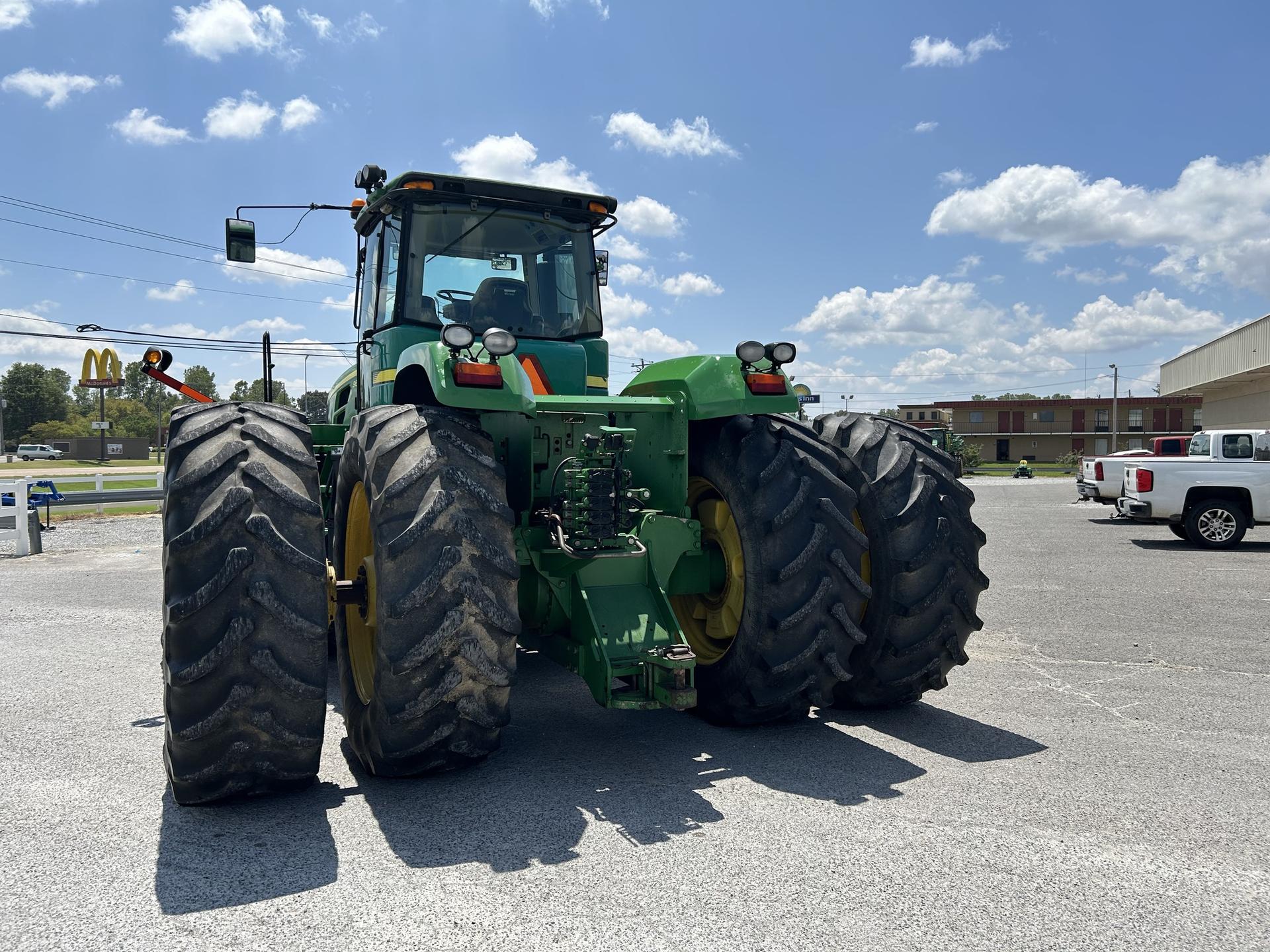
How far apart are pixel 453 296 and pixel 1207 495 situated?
607 inches

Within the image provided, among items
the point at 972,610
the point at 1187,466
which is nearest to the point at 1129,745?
the point at 972,610

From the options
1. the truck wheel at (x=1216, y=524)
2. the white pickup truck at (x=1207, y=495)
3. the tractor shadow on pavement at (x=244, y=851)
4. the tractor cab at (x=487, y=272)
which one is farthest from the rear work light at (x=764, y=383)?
the truck wheel at (x=1216, y=524)

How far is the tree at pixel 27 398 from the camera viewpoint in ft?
353

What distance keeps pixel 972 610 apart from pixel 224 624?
13.1 feet

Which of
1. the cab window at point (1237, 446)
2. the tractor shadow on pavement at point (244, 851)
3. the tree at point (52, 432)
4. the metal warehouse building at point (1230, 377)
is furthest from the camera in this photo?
the tree at point (52, 432)

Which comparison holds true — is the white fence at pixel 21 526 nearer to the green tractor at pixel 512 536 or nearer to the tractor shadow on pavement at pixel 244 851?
the green tractor at pixel 512 536

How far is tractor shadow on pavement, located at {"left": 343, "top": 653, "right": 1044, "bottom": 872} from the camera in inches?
143

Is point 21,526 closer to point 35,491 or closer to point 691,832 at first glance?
point 35,491

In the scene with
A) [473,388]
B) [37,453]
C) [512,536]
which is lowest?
[37,453]

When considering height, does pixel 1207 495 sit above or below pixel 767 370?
below

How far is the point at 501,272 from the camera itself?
6.24m

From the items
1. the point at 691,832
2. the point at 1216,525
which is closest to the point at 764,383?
the point at 691,832

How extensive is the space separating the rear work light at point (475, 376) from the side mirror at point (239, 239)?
10.2 ft

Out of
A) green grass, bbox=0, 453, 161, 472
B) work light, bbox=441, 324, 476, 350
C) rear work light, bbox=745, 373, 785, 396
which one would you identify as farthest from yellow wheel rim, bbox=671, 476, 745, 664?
green grass, bbox=0, 453, 161, 472
